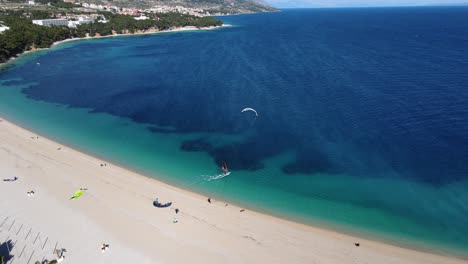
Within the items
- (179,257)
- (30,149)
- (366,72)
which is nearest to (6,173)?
(30,149)

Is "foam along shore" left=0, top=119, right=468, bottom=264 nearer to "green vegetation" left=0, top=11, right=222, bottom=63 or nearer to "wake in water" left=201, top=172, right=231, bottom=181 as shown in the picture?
"wake in water" left=201, top=172, right=231, bottom=181

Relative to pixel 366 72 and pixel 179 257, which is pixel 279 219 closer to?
pixel 179 257

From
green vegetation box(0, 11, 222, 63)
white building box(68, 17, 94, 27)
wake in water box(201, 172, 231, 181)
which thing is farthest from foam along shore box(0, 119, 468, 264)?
white building box(68, 17, 94, 27)

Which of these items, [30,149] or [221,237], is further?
[30,149]

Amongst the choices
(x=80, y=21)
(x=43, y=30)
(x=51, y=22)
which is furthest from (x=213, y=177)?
(x=80, y=21)

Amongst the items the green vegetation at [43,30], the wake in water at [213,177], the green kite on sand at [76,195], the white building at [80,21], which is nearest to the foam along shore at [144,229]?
the green kite on sand at [76,195]

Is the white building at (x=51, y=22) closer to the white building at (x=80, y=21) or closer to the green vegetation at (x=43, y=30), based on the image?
the white building at (x=80, y=21)

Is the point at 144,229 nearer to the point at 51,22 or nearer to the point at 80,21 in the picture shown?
the point at 51,22
